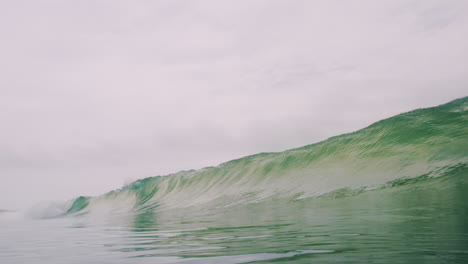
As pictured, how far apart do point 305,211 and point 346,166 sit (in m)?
9.50

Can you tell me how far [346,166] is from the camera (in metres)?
18.8

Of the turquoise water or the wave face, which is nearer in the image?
→ the turquoise water

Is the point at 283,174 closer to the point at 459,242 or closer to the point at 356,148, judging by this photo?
the point at 356,148

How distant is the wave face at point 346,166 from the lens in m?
15.5

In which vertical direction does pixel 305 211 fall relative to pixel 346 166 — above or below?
below

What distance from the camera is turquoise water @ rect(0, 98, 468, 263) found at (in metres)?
3.60

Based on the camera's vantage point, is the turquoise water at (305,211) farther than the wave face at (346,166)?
No

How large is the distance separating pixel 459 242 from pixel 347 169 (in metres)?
15.5

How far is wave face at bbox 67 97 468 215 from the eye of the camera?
50.8ft

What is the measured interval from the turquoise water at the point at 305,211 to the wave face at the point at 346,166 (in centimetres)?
7

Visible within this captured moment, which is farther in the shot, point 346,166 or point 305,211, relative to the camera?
point 346,166

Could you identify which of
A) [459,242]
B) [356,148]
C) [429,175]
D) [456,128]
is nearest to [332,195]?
[429,175]

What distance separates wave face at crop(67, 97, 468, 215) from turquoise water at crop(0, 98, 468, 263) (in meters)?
0.07

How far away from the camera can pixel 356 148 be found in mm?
20625
